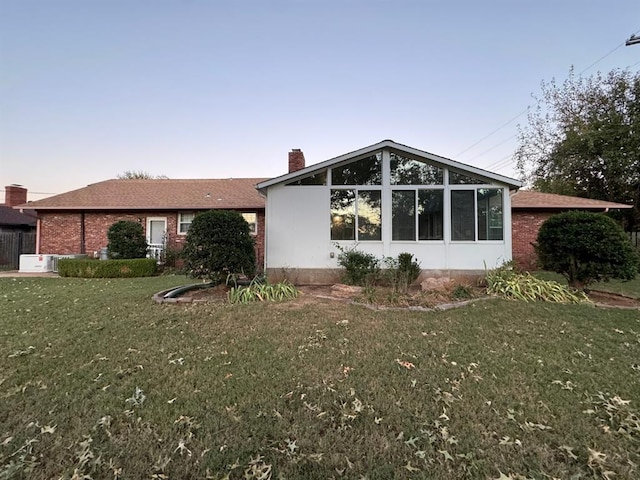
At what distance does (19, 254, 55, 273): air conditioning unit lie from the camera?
516 inches

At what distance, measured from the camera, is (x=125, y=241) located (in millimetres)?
12586

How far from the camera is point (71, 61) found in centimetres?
1016

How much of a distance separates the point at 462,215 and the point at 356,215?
301 centimetres

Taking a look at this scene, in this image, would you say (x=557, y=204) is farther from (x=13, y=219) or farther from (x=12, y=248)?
(x=13, y=219)

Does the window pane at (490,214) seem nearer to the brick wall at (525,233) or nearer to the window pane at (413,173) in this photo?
the window pane at (413,173)

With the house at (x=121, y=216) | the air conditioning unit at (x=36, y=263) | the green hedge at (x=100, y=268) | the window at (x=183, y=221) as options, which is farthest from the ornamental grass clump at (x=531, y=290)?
the air conditioning unit at (x=36, y=263)

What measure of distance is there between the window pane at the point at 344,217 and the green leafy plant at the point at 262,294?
2.70 metres

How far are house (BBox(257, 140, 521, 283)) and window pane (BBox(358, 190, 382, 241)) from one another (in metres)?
0.03

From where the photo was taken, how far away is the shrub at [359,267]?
331 inches

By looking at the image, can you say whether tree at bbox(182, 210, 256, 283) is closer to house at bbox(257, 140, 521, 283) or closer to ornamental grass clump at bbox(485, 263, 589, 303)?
house at bbox(257, 140, 521, 283)

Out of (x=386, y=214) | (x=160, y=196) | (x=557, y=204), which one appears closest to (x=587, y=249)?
(x=386, y=214)

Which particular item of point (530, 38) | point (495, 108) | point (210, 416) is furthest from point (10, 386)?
point (495, 108)

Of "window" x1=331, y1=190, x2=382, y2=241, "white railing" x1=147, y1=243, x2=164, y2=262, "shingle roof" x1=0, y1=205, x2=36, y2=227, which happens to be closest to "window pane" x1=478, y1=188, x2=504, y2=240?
"window" x1=331, y1=190, x2=382, y2=241

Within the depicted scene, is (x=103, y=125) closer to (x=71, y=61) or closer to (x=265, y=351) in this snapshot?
(x=71, y=61)
